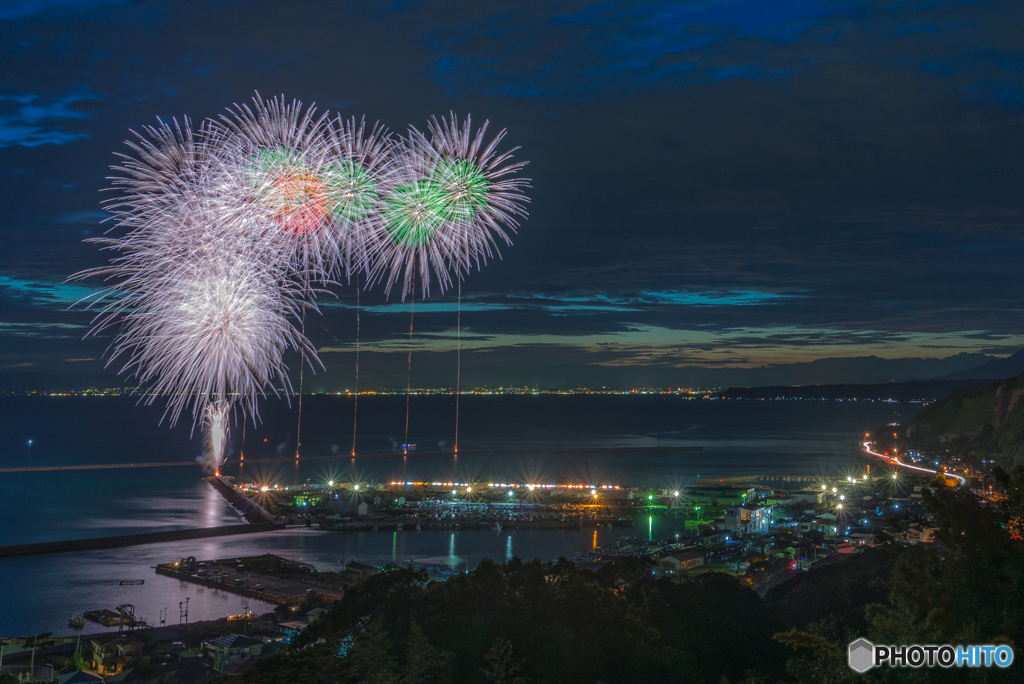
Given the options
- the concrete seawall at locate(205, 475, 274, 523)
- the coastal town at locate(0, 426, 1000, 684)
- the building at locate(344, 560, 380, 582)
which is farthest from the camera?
the concrete seawall at locate(205, 475, 274, 523)

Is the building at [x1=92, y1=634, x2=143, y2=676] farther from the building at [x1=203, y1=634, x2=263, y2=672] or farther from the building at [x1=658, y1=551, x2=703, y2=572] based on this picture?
the building at [x1=658, y1=551, x2=703, y2=572]

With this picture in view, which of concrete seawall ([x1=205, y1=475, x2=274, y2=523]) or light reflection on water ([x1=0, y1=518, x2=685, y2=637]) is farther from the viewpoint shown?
concrete seawall ([x1=205, y1=475, x2=274, y2=523])

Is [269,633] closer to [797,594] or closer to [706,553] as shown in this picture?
[797,594]

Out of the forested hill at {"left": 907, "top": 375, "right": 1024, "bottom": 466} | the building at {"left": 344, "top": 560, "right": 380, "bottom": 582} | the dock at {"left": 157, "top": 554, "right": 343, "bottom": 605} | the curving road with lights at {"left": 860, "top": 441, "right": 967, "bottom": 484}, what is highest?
the forested hill at {"left": 907, "top": 375, "right": 1024, "bottom": 466}

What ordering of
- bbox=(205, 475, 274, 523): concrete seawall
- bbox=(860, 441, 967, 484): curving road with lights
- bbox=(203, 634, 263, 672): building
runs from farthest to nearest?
bbox=(860, 441, 967, 484): curving road with lights
bbox=(205, 475, 274, 523): concrete seawall
bbox=(203, 634, 263, 672): building

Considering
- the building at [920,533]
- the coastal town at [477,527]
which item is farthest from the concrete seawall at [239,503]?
the building at [920,533]

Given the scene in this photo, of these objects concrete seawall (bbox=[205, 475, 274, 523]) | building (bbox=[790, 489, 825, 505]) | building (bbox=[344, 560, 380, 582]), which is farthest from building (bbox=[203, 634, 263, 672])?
building (bbox=[790, 489, 825, 505])

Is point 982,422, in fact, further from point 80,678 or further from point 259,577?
point 80,678
